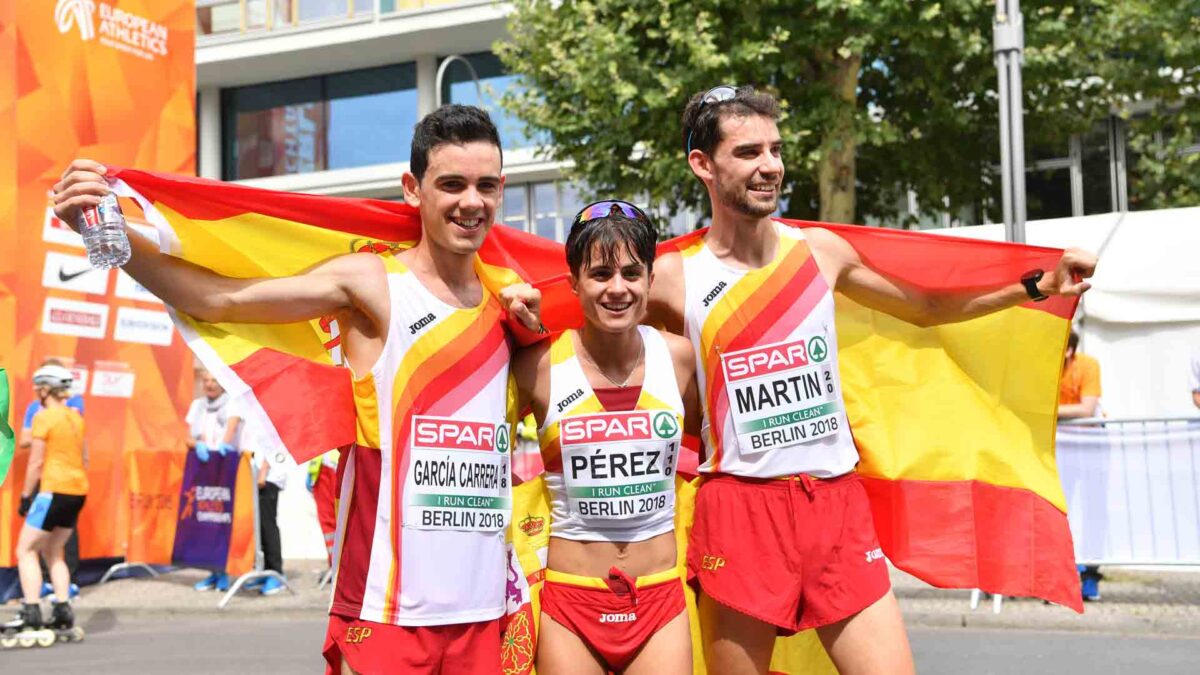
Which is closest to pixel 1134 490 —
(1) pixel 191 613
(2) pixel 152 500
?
Answer: (1) pixel 191 613

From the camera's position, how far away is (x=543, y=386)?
445cm

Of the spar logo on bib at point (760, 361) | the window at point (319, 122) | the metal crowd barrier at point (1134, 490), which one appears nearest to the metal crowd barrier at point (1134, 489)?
the metal crowd barrier at point (1134, 490)

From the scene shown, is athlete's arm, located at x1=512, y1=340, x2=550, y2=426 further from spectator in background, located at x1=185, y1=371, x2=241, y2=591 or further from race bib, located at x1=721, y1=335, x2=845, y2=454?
spectator in background, located at x1=185, y1=371, x2=241, y2=591

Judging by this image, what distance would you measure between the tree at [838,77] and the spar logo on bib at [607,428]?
14390 mm

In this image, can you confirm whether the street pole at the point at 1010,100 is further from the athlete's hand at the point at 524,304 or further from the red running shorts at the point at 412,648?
the red running shorts at the point at 412,648

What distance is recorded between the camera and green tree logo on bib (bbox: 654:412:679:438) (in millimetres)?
4371

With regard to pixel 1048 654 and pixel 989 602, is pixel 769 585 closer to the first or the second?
pixel 1048 654

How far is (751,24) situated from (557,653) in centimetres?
1512

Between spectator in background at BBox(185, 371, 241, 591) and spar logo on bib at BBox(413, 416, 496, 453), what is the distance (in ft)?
33.9

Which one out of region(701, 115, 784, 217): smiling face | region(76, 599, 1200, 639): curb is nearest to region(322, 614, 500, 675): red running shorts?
region(701, 115, 784, 217): smiling face

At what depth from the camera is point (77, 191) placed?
390 centimetres

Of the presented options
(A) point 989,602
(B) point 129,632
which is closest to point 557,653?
(A) point 989,602

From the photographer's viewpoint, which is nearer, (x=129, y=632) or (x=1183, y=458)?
(x=1183, y=458)

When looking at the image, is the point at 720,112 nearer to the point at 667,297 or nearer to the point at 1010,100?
the point at 667,297
